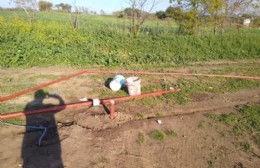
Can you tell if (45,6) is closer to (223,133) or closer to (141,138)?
(141,138)

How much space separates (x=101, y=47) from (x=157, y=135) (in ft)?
21.8

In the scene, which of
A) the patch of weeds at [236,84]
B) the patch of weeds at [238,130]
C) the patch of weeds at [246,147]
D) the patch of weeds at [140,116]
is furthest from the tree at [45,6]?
the patch of weeds at [246,147]

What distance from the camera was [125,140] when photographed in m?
4.74

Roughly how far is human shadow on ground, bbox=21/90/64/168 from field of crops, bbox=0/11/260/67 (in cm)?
364

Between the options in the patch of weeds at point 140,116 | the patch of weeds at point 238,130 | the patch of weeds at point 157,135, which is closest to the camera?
the patch of weeds at point 157,135

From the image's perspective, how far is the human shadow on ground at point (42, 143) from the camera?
161 inches

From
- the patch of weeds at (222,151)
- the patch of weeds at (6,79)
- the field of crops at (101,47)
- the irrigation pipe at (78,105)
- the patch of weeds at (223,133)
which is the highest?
the field of crops at (101,47)

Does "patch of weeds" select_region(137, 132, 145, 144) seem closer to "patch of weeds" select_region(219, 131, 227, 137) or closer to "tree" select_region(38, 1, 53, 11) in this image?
"patch of weeds" select_region(219, 131, 227, 137)

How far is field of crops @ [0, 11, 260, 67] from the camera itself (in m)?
9.51

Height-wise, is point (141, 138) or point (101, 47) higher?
point (101, 47)

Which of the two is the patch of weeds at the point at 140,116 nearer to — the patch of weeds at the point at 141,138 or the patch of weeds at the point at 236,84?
the patch of weeds at the point at 141,138

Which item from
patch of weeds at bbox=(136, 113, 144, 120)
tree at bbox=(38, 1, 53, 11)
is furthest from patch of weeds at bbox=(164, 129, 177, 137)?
tree at bbox=(38, 1, 53, 11)

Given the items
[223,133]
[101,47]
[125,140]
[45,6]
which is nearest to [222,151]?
[223,133]

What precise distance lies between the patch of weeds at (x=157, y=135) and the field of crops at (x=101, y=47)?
4954 millimetres
